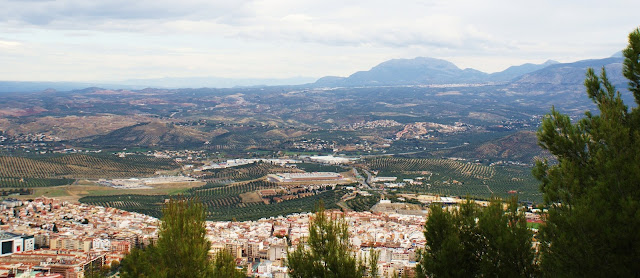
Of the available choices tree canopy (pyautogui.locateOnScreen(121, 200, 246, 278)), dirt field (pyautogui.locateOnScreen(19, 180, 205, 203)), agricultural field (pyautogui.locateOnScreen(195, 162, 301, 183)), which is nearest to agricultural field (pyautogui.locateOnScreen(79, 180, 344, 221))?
dirt field (pyautogui.locateOnScreen(19, 180, 205, 203))

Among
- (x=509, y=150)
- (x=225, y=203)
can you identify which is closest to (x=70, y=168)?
(x=225, y=203)

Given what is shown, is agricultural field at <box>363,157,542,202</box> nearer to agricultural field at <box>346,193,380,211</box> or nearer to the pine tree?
agricultural field at <box>346,193,380,211</box>

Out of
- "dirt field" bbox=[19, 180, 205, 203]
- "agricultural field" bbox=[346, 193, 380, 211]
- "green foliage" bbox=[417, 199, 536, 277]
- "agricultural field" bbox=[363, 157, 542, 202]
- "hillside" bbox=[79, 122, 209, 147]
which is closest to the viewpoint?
"green foliage" bbox=[417, 199, 536, 277]

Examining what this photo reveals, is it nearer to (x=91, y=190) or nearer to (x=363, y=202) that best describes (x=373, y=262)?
(x=363, y=202)

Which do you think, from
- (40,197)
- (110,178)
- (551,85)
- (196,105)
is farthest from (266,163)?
(551,85)

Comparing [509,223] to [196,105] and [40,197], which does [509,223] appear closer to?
[40,197]

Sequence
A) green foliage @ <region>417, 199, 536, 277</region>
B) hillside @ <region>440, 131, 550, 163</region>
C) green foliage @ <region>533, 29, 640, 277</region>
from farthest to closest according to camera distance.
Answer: hillside @ <region>440, 131, 550, 163</region> < green foliage @ <region>417, 199, 536, 277</region> < green foliage @ <region>533, 29, 640, 277</region>
